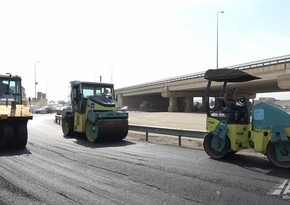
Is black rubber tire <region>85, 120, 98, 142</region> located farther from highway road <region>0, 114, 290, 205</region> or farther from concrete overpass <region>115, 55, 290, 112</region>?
concrete overpass <region>115, 55, 290, 112</region>

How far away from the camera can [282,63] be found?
4084 centimetres

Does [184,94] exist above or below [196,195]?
above

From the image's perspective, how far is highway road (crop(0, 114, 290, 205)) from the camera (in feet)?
18.9

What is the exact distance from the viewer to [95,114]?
1420 centimetres

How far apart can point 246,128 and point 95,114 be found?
7.02 m

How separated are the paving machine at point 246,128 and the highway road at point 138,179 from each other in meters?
0.39

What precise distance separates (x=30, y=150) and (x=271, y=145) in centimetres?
779

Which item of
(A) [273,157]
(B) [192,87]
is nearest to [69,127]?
(A) [273,157]

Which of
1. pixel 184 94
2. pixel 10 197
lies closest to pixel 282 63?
pixel 184 94

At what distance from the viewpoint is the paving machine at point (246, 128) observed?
27.1ft

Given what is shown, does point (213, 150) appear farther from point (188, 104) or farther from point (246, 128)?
point (188, 104)

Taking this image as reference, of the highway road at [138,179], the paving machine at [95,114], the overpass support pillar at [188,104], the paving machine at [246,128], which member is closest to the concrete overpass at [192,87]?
the overpass support pillar at [188,104]

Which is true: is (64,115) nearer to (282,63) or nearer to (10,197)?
(10,197)

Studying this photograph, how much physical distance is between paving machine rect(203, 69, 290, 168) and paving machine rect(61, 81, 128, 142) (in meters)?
5.34
